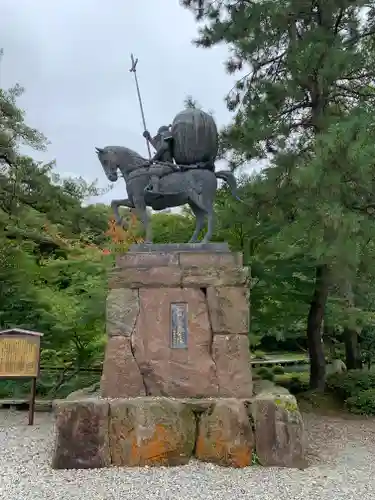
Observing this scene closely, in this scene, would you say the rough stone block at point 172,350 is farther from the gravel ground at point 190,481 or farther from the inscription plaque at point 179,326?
the gravel ground at point 190,481

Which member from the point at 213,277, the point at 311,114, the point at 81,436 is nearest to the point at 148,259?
the point at 213,277

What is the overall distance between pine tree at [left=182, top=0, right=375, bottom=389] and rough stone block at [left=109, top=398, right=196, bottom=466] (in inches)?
92.9

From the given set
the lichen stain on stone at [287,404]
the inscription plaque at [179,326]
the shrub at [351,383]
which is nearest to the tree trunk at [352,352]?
the shrub at [351,383]

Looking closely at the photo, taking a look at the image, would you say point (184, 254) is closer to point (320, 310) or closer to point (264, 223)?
point (264, 223)

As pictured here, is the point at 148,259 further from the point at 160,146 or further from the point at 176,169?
the point at 160,146

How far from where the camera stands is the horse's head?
5.99 m

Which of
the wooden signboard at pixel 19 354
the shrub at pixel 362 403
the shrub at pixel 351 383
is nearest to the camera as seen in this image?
the wooden signboard at pixel 19 354

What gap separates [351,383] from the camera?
349 inches

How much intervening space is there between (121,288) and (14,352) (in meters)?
2.11

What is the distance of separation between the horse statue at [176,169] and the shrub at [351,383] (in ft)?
15.2

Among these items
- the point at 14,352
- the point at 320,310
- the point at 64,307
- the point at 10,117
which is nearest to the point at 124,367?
the point at 14,352

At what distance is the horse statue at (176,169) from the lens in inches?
229

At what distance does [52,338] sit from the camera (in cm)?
917

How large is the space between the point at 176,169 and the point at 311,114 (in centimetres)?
319
